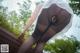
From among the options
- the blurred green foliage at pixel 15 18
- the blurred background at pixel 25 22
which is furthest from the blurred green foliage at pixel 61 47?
the blurred green foliage at pixel 15 18

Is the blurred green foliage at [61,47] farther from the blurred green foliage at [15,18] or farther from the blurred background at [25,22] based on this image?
the blurred green foliage at [15,18]

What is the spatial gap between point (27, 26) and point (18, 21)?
0.34ft

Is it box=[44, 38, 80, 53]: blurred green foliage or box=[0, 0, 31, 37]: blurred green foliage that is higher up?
box=[0, 0, 31, 37]: blurred green foliage

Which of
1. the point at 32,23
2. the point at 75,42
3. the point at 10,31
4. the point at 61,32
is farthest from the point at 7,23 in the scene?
the point at 75,42

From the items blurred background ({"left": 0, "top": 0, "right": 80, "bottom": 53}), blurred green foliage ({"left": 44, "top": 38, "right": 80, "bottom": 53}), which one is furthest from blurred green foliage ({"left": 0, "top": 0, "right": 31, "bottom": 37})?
blurred green foliage ({"left": 44, "top": 38, "right": 80, "bottom": 53})

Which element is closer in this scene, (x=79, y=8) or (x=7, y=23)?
(x=7, y=23)

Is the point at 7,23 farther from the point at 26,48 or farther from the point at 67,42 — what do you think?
the point at 67,42

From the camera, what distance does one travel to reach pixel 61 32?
2330mm

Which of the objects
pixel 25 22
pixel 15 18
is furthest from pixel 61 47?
pixel 15 18

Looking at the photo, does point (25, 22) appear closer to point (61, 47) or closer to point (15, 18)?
point (15, 18)

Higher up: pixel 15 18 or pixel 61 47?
pixel 15 18

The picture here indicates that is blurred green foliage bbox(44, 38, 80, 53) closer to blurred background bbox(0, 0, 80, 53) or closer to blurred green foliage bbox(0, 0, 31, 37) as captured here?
blurred background bbox(0, 0, 80, 53)

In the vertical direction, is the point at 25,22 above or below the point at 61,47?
above

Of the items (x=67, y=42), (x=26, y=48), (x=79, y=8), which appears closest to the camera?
(x=26, y=48)
